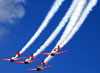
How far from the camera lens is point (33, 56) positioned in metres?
83.2

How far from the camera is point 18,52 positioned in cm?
8719

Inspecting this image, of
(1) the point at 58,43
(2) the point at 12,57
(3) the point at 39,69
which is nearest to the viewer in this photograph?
(1) the point at 58,43

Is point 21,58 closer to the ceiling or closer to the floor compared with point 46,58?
closer to the ceiling

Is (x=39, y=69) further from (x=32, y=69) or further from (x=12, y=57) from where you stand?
(x=12, y=57)

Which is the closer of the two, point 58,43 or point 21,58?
point 58,43

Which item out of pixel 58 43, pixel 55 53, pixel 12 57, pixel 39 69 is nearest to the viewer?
pixel 58 43

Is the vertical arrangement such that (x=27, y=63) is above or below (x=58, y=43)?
above

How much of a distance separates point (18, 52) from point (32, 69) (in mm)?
5317

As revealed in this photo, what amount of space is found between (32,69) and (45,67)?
4.45 m

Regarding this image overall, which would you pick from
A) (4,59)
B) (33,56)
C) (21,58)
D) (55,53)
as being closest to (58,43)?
(55,53)

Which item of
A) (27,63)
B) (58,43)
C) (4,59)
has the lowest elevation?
(58,43)

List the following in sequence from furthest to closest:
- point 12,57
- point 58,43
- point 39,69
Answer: point 12,57, point 39,69, point 58,43

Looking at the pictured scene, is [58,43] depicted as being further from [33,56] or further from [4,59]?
[4,59]

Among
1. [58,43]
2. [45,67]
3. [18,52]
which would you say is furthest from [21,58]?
[58,43]
